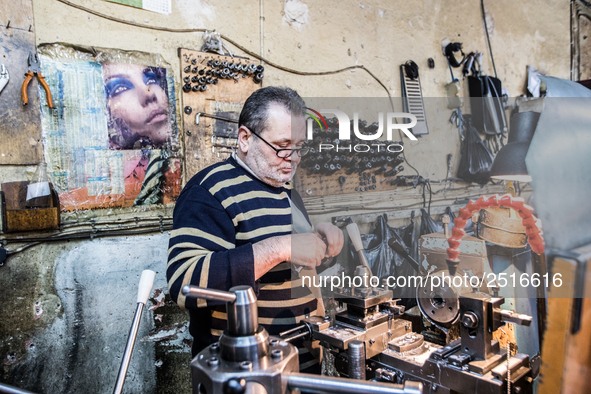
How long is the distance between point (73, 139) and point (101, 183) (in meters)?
0.26

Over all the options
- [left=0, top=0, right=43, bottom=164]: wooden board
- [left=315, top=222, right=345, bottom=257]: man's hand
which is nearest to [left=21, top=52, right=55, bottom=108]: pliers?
[left=0, top=0, right=43, bottom=164]: wooden board

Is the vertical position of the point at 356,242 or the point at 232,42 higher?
the point at 232,42

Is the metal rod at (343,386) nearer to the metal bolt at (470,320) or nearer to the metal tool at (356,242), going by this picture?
the metal bolt at (470,320)

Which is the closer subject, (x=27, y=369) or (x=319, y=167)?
(x=319, y=167)

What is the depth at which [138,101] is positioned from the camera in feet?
6.70

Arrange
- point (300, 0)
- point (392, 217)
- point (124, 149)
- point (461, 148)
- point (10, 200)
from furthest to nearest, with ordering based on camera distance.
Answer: point (300, 0) < point (124, 149) < point (10, 200) < point (392, 217) < point (461, 148)

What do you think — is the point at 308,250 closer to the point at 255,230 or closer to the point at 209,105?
the point at 255,230

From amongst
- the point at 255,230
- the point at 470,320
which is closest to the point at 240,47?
the point at 255,230

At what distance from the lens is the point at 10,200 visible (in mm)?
1730

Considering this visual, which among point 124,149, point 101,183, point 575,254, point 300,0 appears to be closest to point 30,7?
point 124,149

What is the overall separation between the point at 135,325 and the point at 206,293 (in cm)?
36

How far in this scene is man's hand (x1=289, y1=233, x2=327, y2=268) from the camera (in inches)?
41.1

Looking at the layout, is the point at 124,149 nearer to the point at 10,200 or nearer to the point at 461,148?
the point at 10,200

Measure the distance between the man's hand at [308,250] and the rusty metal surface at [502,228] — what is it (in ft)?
1.38
